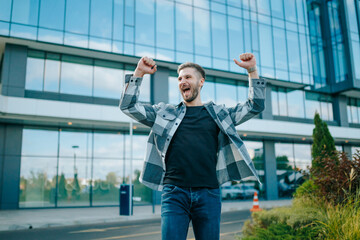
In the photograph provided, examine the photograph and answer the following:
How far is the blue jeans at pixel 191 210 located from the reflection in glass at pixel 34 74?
17.2 m

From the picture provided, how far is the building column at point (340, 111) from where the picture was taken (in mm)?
28094

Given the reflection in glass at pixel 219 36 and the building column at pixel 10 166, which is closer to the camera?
the building column at pixel 10 166

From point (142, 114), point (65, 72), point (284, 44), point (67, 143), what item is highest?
point (284, 44)

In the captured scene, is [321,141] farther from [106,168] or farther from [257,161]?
[257,161]

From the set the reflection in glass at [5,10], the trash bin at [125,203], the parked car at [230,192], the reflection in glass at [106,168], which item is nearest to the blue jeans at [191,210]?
the trash bin at [125,203]

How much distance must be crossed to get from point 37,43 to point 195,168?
16.9 metres

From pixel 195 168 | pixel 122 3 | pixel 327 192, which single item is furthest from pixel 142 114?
pixel 122 3

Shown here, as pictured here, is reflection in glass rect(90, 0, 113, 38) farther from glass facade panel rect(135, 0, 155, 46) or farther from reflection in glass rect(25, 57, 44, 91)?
reflection in glass rect(25, 57, 44, 91)

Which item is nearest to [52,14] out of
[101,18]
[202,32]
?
[101,18]

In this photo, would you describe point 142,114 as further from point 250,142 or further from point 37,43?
point 250,142

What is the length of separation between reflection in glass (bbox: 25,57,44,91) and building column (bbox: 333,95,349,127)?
23.1 meters

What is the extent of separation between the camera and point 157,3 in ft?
68.3

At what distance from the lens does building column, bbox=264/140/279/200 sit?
81.3 feet

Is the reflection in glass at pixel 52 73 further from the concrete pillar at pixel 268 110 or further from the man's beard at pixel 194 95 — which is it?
the man's beard at pixel 194 95
